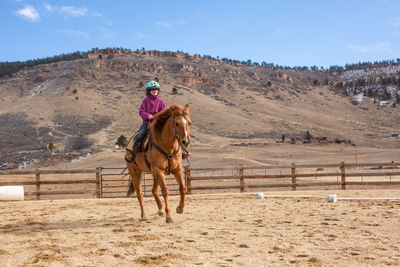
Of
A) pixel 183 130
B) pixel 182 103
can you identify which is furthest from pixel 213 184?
pixel 182 103

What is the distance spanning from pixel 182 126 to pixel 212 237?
211 cm

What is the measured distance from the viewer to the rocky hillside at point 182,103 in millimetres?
54562

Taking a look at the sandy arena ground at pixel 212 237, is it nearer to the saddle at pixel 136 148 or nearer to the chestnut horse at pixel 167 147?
the chestnut horse at pixel 167 147

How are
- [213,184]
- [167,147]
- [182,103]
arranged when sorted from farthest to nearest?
[182,103] → [213,184] → [167,147]

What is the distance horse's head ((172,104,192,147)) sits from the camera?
22.9 ft

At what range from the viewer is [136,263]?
194 inches

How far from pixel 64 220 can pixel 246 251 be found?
5434mm

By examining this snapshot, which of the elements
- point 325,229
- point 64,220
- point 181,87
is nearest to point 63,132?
point 181,87

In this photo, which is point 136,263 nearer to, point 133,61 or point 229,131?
point 229,131

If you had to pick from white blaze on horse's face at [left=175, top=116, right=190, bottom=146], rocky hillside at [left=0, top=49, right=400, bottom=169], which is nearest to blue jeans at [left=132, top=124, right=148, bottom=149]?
white blaze on horse's face at [left=175, top=116, right=190, bottom=146]

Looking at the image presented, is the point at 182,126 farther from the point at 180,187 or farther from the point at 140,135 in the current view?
the point at 140,135

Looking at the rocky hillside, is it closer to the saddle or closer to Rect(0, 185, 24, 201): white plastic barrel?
Rect(0, 185, 24, 201): white plastic barrel

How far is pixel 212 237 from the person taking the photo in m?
6.42

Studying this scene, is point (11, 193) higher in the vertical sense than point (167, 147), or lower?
lower
